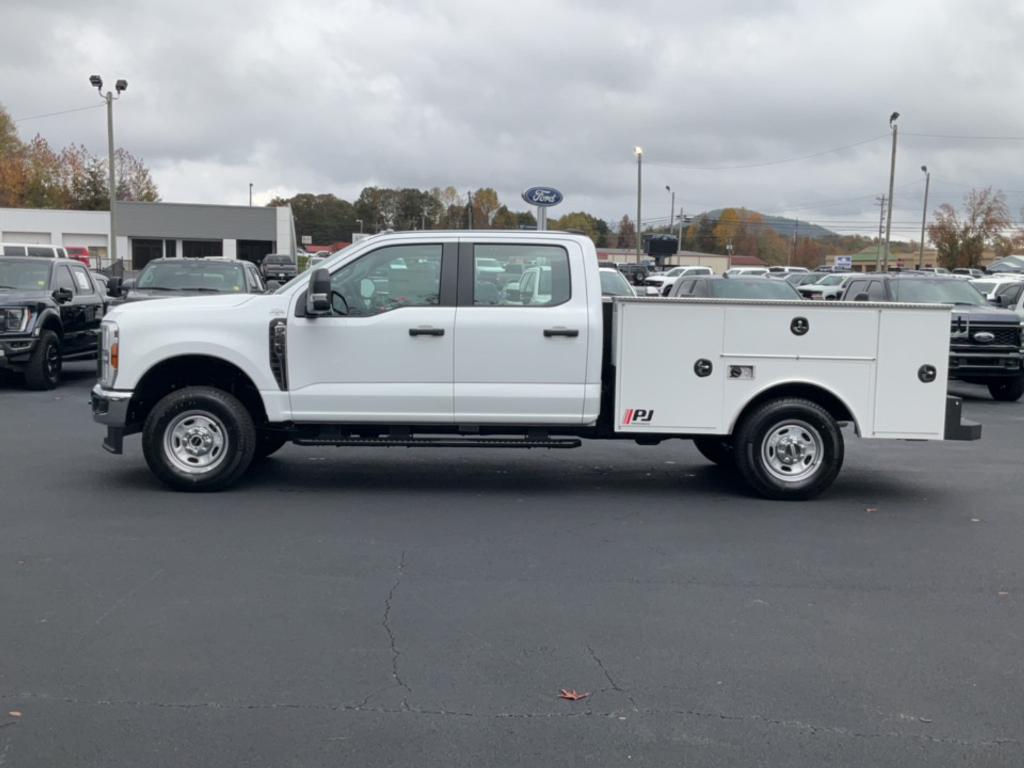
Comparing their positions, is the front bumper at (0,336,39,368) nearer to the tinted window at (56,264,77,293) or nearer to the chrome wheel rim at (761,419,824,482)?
the tinted window at (56,264,77,293)

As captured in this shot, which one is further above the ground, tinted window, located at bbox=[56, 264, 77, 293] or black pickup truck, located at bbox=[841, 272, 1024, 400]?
tinted window, located at bbox=[56, 264, 77, 293]

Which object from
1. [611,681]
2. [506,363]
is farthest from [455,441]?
[611,681]

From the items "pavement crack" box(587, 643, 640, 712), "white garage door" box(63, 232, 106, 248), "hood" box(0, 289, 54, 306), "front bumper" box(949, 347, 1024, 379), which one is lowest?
"pavement crack" box(587, 643, 640, 712)

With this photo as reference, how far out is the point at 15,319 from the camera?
1466cm

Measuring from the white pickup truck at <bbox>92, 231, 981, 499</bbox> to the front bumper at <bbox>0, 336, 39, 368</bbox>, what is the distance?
23.0ft

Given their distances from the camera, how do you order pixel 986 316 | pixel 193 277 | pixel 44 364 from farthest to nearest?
pixel 193 277 < pixel 986 316 < pixel 44 364

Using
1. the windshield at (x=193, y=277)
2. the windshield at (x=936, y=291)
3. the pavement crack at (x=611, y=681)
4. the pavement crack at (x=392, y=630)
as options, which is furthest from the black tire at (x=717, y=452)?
the windshield at (x=193, y=277)

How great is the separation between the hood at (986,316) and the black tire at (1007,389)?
1.01 meters

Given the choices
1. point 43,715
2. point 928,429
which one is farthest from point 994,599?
point 43,715

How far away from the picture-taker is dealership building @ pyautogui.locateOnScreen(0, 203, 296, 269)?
66.5 m

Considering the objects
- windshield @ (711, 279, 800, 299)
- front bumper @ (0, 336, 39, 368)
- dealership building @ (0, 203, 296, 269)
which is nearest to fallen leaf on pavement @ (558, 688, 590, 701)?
front bumper @ (0, 336, 39, 368)

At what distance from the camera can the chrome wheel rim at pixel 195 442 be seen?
8523mm

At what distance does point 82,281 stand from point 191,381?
965 centimetres

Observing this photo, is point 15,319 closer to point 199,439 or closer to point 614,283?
point 199,439
